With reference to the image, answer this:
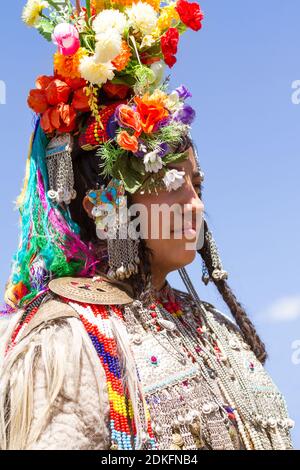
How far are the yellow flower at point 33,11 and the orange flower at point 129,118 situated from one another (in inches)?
23.7

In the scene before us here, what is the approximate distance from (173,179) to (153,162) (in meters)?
0.10

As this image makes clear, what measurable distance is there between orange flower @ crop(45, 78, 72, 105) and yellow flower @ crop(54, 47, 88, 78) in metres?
0.04

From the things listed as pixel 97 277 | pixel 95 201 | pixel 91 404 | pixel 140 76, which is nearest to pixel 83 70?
pixel 140 76

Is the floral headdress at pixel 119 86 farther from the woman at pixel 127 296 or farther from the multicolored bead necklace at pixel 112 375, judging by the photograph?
the multicolored bead necklace at pixel 112 375

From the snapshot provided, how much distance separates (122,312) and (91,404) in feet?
1.58

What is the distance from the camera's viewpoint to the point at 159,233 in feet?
10.9

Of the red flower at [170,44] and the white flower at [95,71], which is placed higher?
the red flower at [170,44]

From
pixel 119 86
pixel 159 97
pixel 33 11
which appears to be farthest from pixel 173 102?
pixel 33 11

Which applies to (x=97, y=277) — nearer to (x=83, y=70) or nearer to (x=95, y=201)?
(x=95, y=201)

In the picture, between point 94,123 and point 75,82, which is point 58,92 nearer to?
point 75,82

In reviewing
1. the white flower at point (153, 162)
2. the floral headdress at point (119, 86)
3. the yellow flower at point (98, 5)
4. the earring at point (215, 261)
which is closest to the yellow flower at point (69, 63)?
the floral headdress at point (119, 86)

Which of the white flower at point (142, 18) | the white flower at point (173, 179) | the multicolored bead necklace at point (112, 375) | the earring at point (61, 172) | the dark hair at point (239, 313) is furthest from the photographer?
the dark hair at point (239, 313)

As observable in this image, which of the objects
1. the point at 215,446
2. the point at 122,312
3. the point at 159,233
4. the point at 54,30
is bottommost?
the point at 215,446

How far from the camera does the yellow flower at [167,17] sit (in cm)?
361
